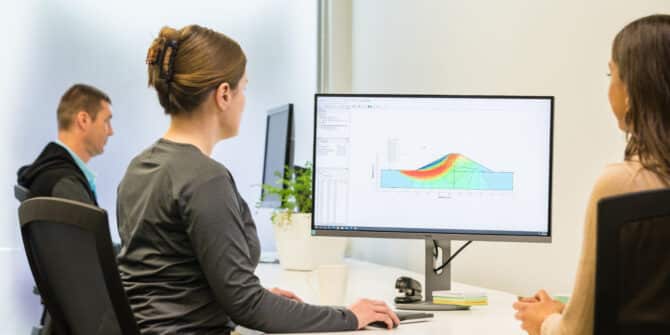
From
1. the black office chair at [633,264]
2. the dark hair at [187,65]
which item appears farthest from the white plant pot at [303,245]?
the black office chair at [633,264]

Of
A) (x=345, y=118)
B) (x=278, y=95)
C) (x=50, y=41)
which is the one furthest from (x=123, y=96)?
Result: (x=345, y=118)

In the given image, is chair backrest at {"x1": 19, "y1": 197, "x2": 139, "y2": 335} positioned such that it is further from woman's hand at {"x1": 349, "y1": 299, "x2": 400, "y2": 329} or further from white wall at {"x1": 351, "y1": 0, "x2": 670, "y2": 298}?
white wall at {"x1": 351, "y1": 0, "x2": 670, "y2": 298}

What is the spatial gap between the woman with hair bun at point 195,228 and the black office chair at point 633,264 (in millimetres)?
751

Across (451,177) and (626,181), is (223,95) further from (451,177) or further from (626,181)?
(626,181)

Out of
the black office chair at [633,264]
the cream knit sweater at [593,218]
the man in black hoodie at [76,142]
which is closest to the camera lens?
the black office chair at [633,264]

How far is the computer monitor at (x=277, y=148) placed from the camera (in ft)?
10.4

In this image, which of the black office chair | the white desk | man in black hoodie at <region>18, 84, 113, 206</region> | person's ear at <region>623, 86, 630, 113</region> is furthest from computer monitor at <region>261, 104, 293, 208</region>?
the black office chair

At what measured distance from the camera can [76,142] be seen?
3623mm

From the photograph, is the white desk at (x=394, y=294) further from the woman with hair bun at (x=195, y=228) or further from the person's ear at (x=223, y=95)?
the person's ear at (x=223, y=95)

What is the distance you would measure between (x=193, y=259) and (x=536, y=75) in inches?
45.0

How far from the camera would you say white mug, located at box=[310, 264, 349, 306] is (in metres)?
1.92

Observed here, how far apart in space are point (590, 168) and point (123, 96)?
2.81 meters

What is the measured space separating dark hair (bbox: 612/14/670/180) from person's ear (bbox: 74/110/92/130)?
116 inches

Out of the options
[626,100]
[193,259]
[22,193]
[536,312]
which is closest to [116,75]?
[22,193]
